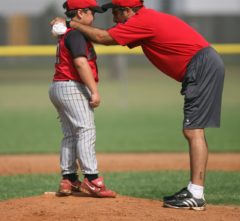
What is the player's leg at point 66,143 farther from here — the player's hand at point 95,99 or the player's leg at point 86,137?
the player's hand at point 95,99

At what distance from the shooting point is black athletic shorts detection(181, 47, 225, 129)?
601 centimetres

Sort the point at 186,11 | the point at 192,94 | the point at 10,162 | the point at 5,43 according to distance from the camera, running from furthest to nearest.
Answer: the point at 186,11
the point at 5,43
the point at 10,162
the point at 192,94

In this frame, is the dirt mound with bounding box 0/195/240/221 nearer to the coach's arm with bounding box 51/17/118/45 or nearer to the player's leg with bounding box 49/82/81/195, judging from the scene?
the player's leg with bounding box 49/82/81/195

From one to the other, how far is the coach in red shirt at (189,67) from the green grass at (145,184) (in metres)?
1.04

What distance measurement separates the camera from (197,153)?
5.98 metres

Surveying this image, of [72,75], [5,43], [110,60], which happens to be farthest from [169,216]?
[5,43]

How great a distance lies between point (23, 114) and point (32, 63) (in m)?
6.08

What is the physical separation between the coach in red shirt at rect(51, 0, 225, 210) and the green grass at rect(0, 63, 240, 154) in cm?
546

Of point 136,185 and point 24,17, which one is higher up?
point 24,17

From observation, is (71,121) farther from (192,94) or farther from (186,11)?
(186,11)

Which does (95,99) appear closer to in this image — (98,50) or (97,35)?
(97,35)

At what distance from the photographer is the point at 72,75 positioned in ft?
20.4

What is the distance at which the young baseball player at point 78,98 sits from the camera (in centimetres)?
611

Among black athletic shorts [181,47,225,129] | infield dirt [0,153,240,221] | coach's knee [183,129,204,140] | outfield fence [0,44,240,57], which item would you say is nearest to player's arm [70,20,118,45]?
black athletic shorts [181,47,225,129]
